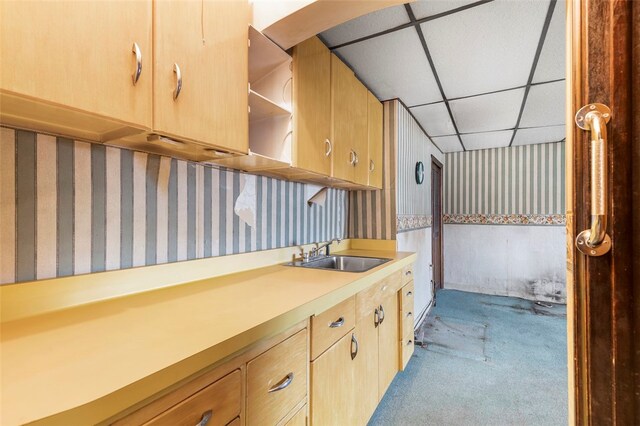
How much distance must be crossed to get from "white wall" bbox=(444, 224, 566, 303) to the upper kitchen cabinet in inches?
197

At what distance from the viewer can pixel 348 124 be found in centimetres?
202

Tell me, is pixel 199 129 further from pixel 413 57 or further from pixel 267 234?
pixel 413 57

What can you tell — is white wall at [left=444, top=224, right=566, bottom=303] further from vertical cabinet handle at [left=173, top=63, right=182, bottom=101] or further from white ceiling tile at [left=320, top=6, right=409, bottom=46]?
vertical cabinet handle at [left=173, top=63, right=182, bottom=101]

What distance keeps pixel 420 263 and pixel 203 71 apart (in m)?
3.09

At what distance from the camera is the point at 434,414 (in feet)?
5.89

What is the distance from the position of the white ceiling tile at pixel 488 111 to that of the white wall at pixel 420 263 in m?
1.35

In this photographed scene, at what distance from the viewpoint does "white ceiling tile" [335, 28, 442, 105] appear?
1829 mm

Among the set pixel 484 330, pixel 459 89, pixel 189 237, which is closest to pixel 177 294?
pixel 189 237

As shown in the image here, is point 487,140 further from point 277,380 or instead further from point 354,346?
point 277,380

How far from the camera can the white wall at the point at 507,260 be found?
4281mm

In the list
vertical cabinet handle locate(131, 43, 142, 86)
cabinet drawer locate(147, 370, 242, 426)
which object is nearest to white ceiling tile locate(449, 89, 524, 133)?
vertical cabinet handle locate(131, 43, 142, 86)

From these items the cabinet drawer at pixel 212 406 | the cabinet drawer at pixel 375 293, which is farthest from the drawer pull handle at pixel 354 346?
the cabinet drawer at pixel 212 406

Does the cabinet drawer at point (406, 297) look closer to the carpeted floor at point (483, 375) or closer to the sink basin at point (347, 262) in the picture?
the sink basin at point (347, 262)

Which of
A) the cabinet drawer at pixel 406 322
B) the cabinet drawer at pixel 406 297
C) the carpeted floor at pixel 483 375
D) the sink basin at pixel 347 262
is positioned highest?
the sink basin at pixel 347 262
